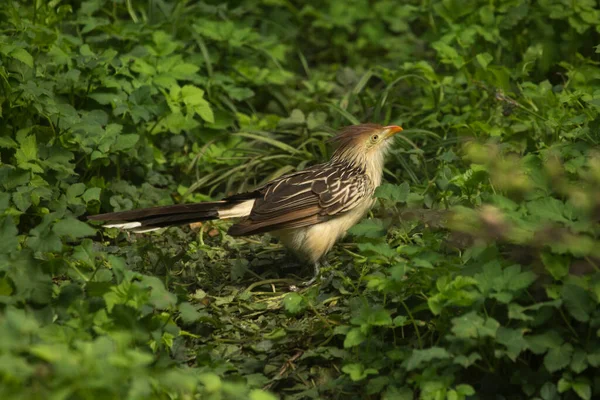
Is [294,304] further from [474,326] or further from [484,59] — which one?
[484,59]

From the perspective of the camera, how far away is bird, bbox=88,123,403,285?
248 inches

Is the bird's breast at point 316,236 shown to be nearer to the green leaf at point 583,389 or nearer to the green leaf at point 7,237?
the green leaf at point 7,237

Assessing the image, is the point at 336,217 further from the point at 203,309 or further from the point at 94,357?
the point at 94,357

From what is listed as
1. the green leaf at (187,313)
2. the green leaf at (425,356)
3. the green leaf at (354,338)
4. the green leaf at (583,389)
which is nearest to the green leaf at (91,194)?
the green leaf at (187,313)

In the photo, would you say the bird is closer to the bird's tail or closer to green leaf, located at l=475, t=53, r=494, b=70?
the bird's tail

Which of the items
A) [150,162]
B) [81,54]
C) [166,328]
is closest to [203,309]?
[166,328]

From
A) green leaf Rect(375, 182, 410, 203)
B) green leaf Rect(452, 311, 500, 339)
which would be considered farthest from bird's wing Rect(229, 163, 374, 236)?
green leaf Rect(452, 311, 500, 339)

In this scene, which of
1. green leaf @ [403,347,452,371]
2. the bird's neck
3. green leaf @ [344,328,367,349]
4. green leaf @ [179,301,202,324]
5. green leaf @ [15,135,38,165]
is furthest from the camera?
the bird's neck

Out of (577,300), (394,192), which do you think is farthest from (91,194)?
(577,300)

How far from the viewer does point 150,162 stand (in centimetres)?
766

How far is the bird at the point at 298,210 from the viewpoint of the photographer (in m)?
6.30

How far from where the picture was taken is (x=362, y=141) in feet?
23.0

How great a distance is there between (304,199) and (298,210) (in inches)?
4.0

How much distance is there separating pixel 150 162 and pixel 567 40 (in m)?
3.79
